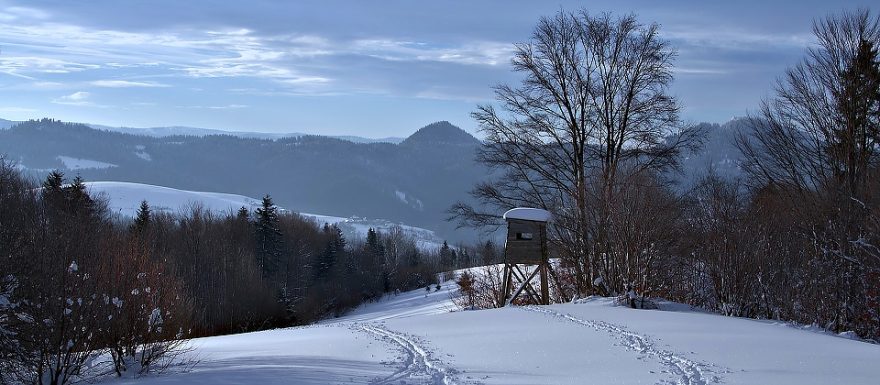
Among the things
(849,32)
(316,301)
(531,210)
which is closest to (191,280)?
(316,301)

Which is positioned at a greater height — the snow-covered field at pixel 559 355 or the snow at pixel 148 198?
the snow at pixel 148 198

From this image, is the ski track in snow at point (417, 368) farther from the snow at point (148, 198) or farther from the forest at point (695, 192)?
the snow at point (148, 198)

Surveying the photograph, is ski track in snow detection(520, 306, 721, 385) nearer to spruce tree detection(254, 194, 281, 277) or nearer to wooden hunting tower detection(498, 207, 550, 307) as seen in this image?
wooden hunting tower detection(498, 207, 550, 307)

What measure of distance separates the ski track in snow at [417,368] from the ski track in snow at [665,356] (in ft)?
8.79

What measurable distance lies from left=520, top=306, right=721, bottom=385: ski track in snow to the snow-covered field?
14mm

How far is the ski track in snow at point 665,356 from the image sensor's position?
27.6 feet

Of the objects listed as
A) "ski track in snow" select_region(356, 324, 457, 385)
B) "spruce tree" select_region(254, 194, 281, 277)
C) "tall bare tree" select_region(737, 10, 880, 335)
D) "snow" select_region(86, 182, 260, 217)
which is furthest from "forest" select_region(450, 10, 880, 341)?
"snow" select_region(86, 182, 260, 217)

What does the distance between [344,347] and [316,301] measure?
5410cm

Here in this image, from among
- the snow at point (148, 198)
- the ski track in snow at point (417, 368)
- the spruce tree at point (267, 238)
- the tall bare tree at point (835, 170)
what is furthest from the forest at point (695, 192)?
the snow at point (148, 198)

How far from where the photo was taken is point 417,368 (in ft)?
32.2

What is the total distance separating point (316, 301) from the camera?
213ft

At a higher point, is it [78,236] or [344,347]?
[78,236]

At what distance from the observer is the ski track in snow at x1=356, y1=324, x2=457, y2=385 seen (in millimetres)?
8914

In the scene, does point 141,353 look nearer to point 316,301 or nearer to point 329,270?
point 316,301
